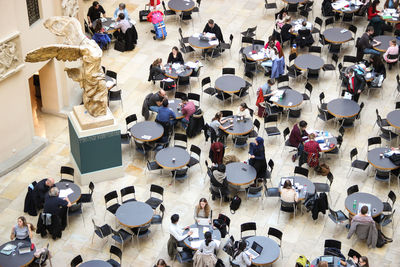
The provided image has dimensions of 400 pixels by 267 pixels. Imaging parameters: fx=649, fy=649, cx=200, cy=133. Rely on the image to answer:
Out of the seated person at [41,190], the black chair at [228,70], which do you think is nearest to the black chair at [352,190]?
the black chair at [228,70]

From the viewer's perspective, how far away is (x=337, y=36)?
80.3 ft

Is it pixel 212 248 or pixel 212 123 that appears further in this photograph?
pixel 212 123

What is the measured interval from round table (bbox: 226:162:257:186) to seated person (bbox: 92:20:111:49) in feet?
28.8

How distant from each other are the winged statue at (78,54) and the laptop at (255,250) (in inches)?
232

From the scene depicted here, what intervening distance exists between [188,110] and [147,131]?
160cm

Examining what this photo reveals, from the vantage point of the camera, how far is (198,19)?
89.8 ft

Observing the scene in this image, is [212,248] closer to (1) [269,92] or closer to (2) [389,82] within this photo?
(1) [269,92]

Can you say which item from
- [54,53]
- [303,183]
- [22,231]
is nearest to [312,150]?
[303,183]

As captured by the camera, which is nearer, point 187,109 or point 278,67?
point 187,109

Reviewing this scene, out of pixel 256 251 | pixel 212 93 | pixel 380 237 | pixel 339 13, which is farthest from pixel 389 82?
pixel 256 251

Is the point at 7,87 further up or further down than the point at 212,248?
further up

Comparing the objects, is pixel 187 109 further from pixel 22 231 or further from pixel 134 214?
pixel 22 231

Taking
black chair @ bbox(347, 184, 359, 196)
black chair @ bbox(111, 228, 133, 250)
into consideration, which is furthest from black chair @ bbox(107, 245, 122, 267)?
black chair @ bbox(347, 184, 359, 196)

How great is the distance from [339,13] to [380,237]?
12.6 m
